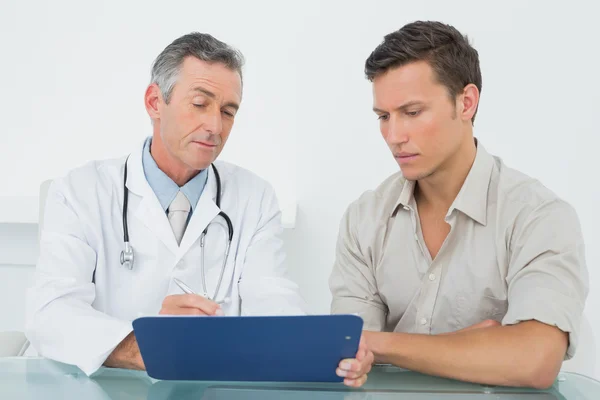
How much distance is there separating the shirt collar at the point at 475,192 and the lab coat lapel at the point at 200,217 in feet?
1.52

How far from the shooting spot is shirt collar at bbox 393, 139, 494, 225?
1.66 meters

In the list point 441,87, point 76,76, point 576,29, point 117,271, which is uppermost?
point 576,29

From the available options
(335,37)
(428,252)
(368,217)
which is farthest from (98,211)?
(335,37)

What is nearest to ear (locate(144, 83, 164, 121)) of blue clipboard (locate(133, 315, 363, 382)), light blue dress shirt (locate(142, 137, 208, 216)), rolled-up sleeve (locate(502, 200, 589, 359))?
light blue dress shirt (locate(142, 137, 208, 216))

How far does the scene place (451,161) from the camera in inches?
67.3

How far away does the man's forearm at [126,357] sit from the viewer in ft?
4.55

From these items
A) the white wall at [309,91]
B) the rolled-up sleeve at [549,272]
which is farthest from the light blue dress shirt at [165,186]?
the white wall at [309,91]

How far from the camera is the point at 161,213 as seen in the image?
1.84 metres

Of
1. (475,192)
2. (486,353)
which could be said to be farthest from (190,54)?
(486,353)

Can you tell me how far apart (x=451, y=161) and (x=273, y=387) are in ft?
2.35

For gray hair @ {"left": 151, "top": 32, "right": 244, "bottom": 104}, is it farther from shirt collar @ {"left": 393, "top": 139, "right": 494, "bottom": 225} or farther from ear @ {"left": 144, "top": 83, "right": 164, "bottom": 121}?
shirt collar @ {"left": 393, "top": 139, "right": 494, "bottom": 225}

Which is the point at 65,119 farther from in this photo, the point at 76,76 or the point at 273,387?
the point at 273,387

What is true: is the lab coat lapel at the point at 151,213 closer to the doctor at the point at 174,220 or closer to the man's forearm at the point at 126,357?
the doctor at the point at 174,220

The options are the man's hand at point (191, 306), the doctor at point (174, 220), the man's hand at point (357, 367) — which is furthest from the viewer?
the doctor at point (174, 220)
